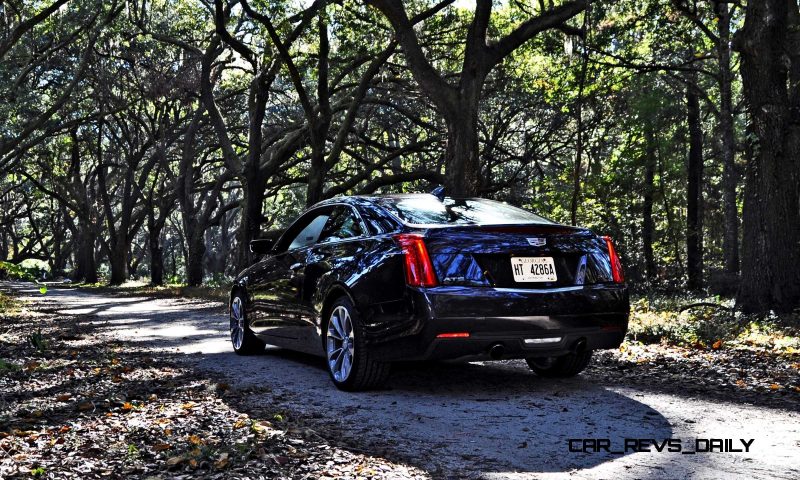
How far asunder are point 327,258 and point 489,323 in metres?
1.83

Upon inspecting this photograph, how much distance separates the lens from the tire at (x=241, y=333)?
349 inches

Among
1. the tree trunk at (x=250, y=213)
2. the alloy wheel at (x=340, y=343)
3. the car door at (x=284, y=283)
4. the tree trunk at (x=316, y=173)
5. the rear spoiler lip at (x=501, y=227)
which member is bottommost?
the alloy wheel at (x=340, y=343)

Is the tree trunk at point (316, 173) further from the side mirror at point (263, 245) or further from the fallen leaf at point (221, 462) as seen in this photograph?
the fallen leaf at point (221, 462)

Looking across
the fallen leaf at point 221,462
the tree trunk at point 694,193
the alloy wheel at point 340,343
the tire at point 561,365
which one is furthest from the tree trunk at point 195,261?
the fallen leaf at point 221,462

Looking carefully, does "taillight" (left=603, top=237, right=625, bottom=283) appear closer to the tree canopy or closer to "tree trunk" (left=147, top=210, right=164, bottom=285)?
the tree canopy

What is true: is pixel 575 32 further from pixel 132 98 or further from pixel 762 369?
pixel 132 98

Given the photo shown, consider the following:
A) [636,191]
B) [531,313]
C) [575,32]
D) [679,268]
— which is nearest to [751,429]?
[531,313]

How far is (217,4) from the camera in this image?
17531mm

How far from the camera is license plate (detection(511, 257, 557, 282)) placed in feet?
19.1

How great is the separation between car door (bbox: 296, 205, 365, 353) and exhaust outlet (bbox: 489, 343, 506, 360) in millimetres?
1378

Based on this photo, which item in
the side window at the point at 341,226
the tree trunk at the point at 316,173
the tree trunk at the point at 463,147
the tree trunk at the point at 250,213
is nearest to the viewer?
the side window at the point at 341,226

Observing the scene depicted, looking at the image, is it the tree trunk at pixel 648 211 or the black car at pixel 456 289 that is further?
the tree trunk at pixel 648 211

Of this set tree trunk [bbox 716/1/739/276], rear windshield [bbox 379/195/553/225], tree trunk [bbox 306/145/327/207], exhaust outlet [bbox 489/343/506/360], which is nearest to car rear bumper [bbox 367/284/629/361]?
exhaust outlet [bbox 489/343/506/360]

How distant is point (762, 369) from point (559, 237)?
256 centimetres
